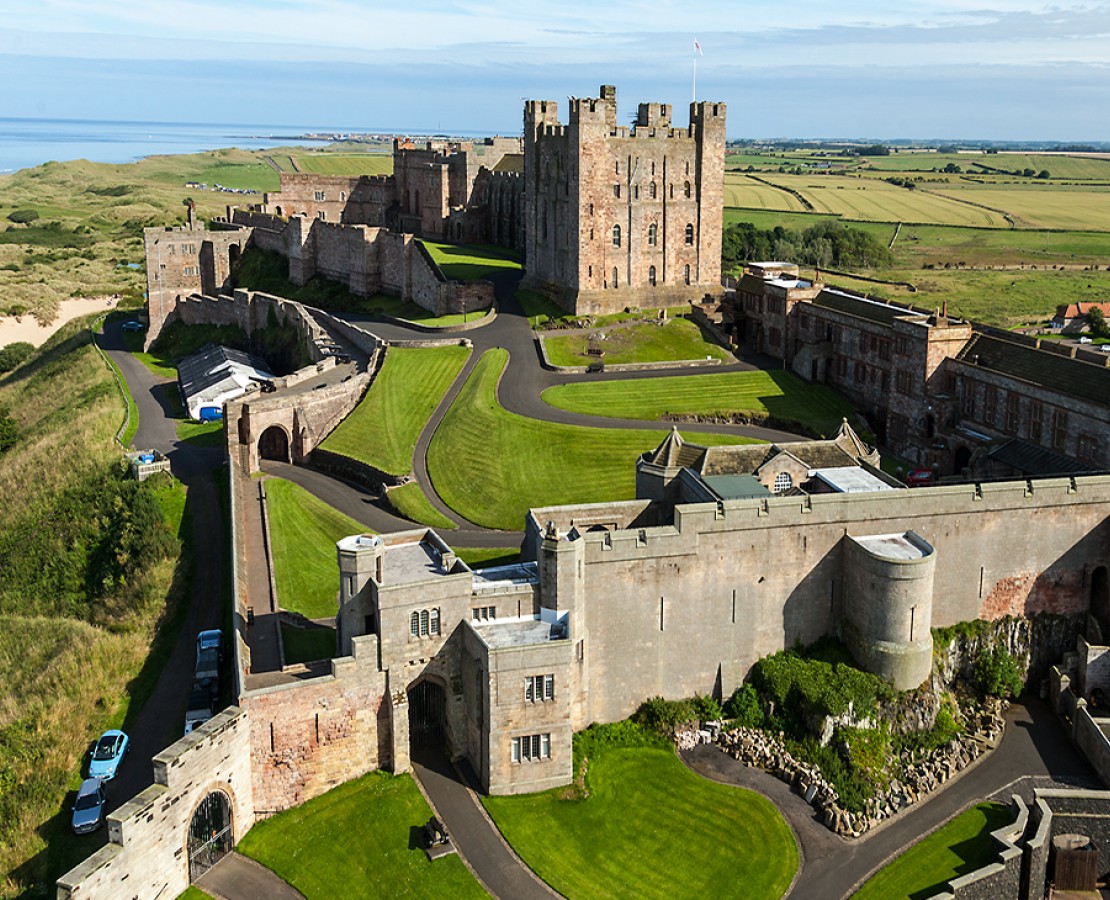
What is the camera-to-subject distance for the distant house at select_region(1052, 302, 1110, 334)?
110 m

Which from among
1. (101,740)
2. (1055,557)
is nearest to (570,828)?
(101,740)

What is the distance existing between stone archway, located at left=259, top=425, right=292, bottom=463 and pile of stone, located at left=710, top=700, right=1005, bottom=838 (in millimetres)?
38442

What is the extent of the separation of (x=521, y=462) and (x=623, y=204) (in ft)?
102

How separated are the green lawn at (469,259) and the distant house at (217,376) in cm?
1767

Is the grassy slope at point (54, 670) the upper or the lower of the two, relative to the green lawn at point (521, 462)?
lower

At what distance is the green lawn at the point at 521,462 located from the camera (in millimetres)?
59312

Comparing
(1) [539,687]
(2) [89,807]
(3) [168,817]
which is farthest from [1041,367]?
(2) [89,807]

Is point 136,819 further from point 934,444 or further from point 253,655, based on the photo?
point 934,444

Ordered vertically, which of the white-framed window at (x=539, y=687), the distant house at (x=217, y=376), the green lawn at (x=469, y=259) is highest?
the green lawn at (x=469, y=259)

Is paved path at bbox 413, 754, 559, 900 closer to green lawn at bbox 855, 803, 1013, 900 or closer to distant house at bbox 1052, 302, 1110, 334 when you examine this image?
green lawn at bbox 855, 803, 1013, 900

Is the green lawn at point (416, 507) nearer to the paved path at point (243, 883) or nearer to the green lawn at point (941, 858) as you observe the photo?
the paved path at point (243, 883)

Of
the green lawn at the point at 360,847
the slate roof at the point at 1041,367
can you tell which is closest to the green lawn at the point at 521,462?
the slate roof at the point at 1041,367

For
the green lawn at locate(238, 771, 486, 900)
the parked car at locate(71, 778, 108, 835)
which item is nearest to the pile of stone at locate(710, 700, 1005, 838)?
the green lawn at locate(238, 771, 486, 900)

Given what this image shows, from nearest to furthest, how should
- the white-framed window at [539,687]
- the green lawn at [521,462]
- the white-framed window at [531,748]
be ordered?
1. the white-framed window at [539,687]
2. the white-framed window at [531,748]
3. the green lawn at [521,462]
